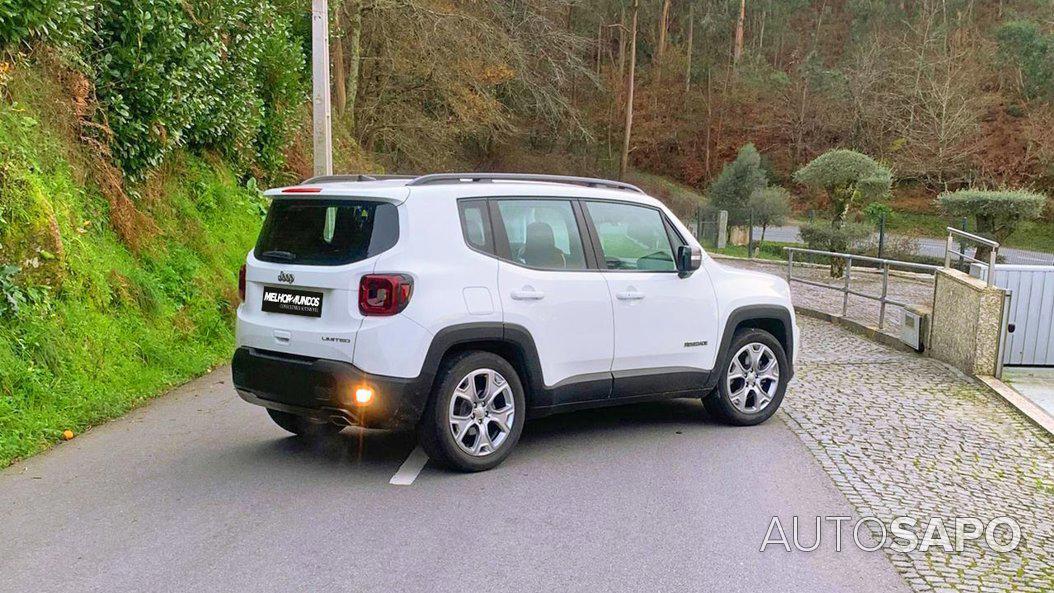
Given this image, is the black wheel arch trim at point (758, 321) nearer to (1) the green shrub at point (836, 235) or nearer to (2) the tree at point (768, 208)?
(1) the green shrub at point (836, 235)

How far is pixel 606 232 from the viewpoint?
6.55m

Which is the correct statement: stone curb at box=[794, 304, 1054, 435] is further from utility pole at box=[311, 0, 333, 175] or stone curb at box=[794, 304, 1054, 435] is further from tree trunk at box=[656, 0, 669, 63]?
tree trunk at box=[656, 0, 669, 63]

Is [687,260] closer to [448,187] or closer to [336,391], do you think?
[448,187]

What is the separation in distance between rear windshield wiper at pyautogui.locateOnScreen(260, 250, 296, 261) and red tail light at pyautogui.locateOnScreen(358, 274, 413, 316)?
73 centimetres

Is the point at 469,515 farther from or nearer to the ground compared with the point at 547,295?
nearer to the ground

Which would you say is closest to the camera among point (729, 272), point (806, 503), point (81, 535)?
point (81, 535)

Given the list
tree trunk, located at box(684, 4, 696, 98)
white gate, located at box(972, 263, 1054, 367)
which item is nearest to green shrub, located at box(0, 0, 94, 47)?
white gate, located at box(972, 263, 1054, 367)

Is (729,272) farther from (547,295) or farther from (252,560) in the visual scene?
(252,560)

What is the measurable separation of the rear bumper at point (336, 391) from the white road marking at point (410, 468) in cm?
40

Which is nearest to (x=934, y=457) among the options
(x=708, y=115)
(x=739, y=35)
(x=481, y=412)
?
(x=481, y=412)

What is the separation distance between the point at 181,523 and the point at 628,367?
10.1 ft

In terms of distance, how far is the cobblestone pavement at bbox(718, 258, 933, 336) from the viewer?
48.5 feet

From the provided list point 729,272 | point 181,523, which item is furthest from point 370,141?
point 181,523

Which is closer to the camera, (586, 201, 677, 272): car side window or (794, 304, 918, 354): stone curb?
(586, 201, 677, 272): car side window
